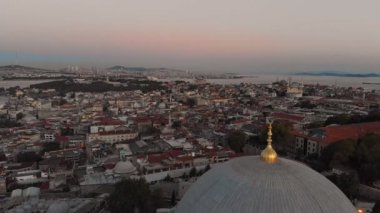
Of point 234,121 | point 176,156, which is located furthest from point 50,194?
point 234,121

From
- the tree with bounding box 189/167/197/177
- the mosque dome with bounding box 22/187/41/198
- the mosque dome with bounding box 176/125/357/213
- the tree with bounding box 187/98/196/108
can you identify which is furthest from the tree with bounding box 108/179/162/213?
the tree with bounding box 187/98/196/108

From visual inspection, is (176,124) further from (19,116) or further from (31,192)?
(19,116)

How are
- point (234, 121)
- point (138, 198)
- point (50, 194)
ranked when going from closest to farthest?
point (138, 198) < point (50, 194) < point (234, 121)

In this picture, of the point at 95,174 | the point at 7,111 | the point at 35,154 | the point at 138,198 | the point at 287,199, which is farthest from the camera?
the point at 7,111

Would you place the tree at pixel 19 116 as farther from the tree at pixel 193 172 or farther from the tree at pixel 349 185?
the tree at pixel 349 185

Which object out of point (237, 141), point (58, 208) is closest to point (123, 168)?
point (58, 208)

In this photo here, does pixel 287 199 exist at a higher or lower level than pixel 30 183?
higher

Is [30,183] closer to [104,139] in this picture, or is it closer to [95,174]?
[95,174]
